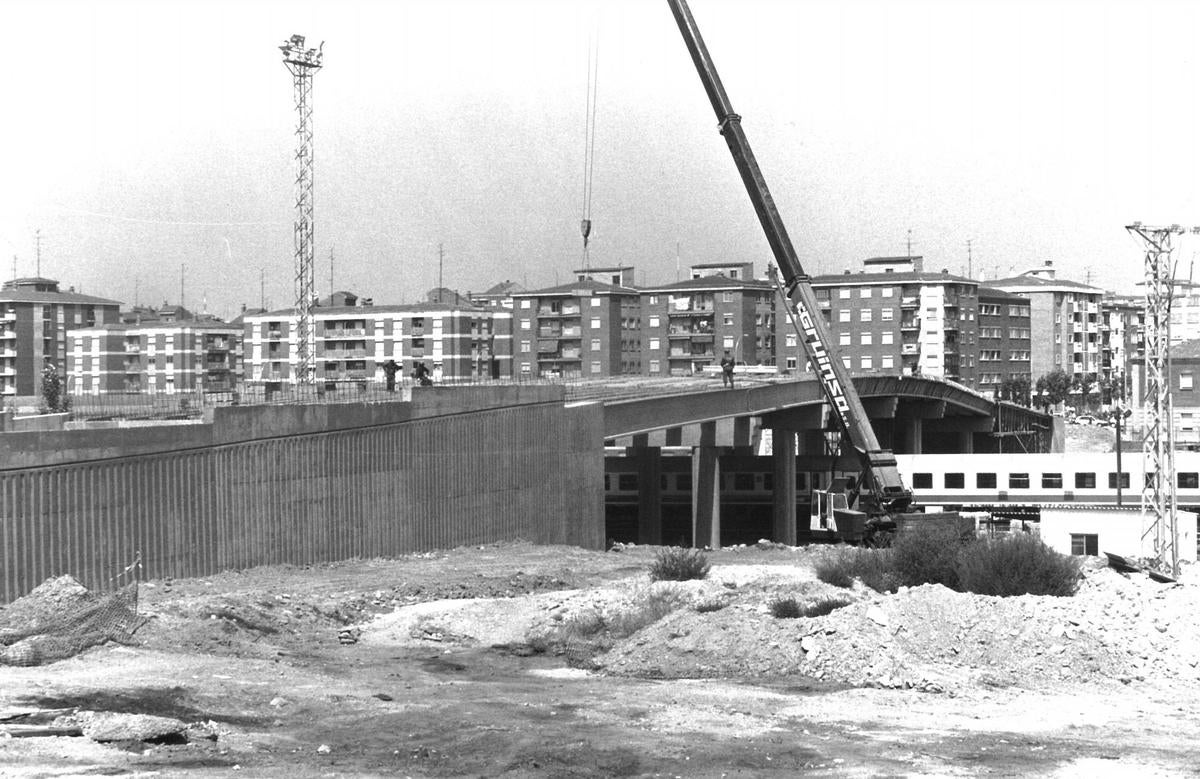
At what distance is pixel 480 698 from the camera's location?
73.3 ft

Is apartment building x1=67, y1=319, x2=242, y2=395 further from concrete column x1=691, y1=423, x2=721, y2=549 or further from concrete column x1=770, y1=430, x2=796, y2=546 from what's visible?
concrete column x1=691, y1=423, x2=721, y2=549

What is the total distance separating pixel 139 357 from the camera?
465ft

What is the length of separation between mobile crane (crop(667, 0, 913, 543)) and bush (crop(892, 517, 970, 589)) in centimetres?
1101

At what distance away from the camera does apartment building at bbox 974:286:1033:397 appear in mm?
161500

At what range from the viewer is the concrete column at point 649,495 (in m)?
92.1

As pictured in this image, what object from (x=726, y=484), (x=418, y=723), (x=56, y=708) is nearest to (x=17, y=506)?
(x=56, y=708)

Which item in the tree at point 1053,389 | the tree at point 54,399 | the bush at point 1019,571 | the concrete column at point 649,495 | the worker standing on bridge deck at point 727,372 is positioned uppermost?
the worker standing on bridge deck at point 727,372

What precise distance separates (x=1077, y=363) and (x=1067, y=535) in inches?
5236

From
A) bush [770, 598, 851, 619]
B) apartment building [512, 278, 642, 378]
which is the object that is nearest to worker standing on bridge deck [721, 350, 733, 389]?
bush [770, 598, 851, 619]

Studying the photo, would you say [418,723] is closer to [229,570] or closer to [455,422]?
[229,570]

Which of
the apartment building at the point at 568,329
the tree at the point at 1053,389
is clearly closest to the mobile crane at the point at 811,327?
the apartment building at the point at 568,329

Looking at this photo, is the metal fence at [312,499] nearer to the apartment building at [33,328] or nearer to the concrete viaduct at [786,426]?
the concrete viaduct at [786,426]

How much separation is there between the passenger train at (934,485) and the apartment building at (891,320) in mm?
45368

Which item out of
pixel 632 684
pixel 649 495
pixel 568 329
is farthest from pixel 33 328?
pixel 632 684
